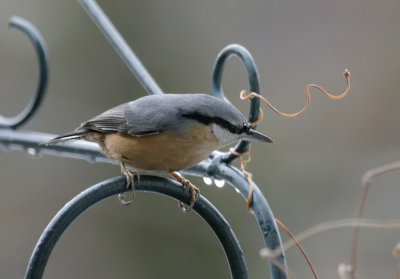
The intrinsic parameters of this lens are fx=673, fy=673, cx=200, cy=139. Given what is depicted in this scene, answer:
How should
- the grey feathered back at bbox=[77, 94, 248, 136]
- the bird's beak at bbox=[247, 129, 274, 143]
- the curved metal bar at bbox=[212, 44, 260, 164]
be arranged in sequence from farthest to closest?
the grey feathered back at bbox=[77, 94, 248, 136]
the bird's beak at bbox=[247, 129, 274, 143]
the curved metal bar at bbox=[212, 44, 260, 164]

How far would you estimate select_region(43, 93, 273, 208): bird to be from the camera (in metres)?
1.82

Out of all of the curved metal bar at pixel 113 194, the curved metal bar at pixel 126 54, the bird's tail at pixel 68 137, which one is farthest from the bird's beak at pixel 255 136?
the bird's tail at pixel 68 137

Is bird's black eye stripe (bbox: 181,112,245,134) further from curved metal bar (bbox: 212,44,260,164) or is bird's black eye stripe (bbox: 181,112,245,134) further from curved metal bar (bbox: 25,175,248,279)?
curved metal bar (bbox: 25,175,248,279)

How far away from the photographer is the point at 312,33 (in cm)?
461

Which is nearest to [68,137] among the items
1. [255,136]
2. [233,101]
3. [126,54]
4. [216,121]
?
[126,54]

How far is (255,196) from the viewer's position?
1.52 meters

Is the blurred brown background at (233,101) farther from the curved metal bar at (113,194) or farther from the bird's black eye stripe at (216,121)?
the curved metal bar at (113,194)

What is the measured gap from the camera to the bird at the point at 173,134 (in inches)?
71.7

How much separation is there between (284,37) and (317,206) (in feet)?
4.09

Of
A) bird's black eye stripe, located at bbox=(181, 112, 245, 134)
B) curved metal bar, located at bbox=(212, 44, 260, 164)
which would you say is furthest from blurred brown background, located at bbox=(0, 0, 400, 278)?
curved metal bar, located at bbox=(212, 44, 260, 164)

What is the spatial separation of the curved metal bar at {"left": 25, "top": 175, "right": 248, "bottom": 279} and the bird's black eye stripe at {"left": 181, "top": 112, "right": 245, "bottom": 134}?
0.78 feet

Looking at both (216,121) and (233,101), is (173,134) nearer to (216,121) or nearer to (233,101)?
(216,121)

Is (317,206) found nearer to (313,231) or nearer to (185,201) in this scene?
(185,201)

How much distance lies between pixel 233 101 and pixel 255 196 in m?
2.86
